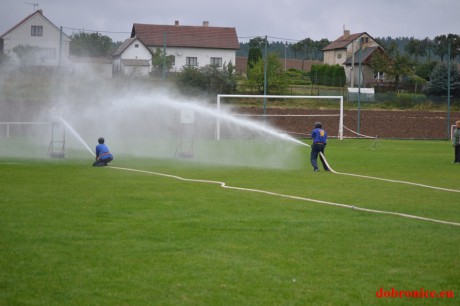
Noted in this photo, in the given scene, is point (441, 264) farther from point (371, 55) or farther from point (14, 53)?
point (371, 55)

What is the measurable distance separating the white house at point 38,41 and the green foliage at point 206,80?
10.3 metres

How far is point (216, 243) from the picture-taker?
1098 cm

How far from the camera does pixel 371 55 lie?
78.6 metres

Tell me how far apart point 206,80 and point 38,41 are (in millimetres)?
15734

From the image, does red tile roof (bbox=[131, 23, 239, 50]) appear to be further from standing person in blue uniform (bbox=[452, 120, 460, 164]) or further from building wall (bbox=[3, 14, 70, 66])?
standing person in blue uniform (bbox=[452, 120, 460, 164])

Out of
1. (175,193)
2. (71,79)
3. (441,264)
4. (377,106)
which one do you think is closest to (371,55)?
(377,106)

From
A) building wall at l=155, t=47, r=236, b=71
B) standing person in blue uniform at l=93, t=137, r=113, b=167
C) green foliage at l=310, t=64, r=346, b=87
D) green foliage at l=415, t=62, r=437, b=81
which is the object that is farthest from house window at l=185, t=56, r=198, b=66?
standing person in blue uniform at l=93, t=137, r=113, b=167

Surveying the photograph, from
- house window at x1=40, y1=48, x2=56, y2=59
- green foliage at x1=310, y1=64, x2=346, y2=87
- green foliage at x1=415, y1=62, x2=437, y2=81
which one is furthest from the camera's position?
green foliage at x1=415, y1=62, x2=437, y2=81

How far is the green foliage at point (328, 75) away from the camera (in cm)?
6066

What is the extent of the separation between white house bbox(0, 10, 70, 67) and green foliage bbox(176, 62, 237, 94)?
10302 millimetres

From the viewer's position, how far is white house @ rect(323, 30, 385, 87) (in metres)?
78.4

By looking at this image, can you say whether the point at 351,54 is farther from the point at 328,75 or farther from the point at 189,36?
the point at 189,36

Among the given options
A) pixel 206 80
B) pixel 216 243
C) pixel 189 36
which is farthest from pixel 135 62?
pixel 216 243

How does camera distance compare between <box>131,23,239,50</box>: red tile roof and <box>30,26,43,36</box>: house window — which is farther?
<box>131,23,239,50</box>: red tile roof
